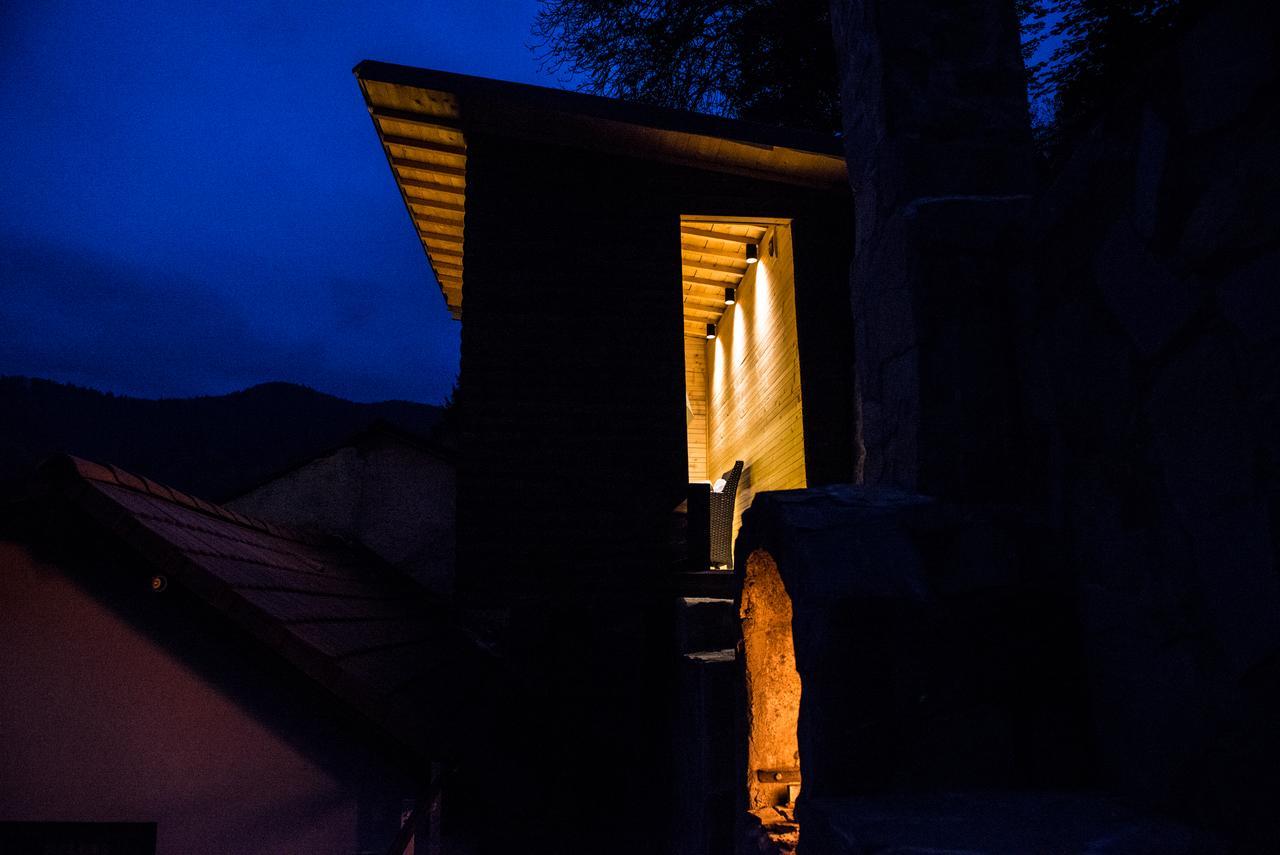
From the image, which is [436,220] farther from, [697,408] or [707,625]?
[707,625]

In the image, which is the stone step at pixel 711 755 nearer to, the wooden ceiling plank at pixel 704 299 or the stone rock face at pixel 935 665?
the stone rock face at pixel 935 665

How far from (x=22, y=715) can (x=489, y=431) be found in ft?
12.9

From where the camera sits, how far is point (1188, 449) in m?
1.79

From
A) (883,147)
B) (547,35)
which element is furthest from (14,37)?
(883,147)

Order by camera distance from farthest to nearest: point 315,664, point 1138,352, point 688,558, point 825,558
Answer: point 688,558 → point 315,664 → point 825,558 → point 1138,352

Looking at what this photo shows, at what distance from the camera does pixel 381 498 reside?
9.16 meters

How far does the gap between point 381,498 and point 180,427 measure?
2028 inches

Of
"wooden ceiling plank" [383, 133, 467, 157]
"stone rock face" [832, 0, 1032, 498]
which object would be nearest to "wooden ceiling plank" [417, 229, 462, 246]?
"wooden ceiling plank" [383, 133, 467, 157]

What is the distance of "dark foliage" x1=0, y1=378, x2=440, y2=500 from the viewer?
4225 cm

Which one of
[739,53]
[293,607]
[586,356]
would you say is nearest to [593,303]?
[586,356]

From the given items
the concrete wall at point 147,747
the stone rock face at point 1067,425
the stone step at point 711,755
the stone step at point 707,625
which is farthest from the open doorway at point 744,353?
the stone rock face at point 1067,425

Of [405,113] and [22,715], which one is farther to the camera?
[405,113]

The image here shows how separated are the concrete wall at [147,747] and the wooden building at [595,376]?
Answer: 6.69ft

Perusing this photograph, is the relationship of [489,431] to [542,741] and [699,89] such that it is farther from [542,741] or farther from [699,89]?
[699,89]
